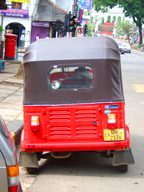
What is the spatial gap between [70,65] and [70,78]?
235 mm

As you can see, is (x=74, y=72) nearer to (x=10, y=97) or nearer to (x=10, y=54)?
(x=10, y=97)

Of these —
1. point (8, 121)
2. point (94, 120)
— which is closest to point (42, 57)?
point (94, 120)

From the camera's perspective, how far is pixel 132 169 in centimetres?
559

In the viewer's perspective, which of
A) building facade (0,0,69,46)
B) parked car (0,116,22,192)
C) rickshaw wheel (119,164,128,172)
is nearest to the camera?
parked car (0,116,22,192)

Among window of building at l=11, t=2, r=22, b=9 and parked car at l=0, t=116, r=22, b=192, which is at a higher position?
window of building at l=11, t=2, r=22, b=9

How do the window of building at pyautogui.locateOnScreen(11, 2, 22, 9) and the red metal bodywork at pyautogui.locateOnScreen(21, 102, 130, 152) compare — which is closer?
the red metal bodywork at pyautogui.locateOnScreen(21, 102, 130, 152)

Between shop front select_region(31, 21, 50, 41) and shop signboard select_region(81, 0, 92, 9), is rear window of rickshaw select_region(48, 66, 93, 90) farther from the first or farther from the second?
shop signboard select_region(81, 0, 92, 9)

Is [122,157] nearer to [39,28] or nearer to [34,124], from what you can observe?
[34,124]

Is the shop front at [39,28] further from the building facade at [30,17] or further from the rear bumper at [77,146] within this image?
the rear bumper at [77,146]

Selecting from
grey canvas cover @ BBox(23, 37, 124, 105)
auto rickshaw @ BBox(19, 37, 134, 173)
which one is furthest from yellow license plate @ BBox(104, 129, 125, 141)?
grey canvas cover @ BBox(23, 37, 124, 105)

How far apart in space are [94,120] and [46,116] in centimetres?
71

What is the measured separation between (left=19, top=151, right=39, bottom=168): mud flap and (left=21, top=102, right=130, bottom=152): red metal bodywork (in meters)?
0.12

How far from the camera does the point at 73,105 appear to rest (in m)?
5.09

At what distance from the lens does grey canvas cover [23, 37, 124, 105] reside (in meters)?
5.12
